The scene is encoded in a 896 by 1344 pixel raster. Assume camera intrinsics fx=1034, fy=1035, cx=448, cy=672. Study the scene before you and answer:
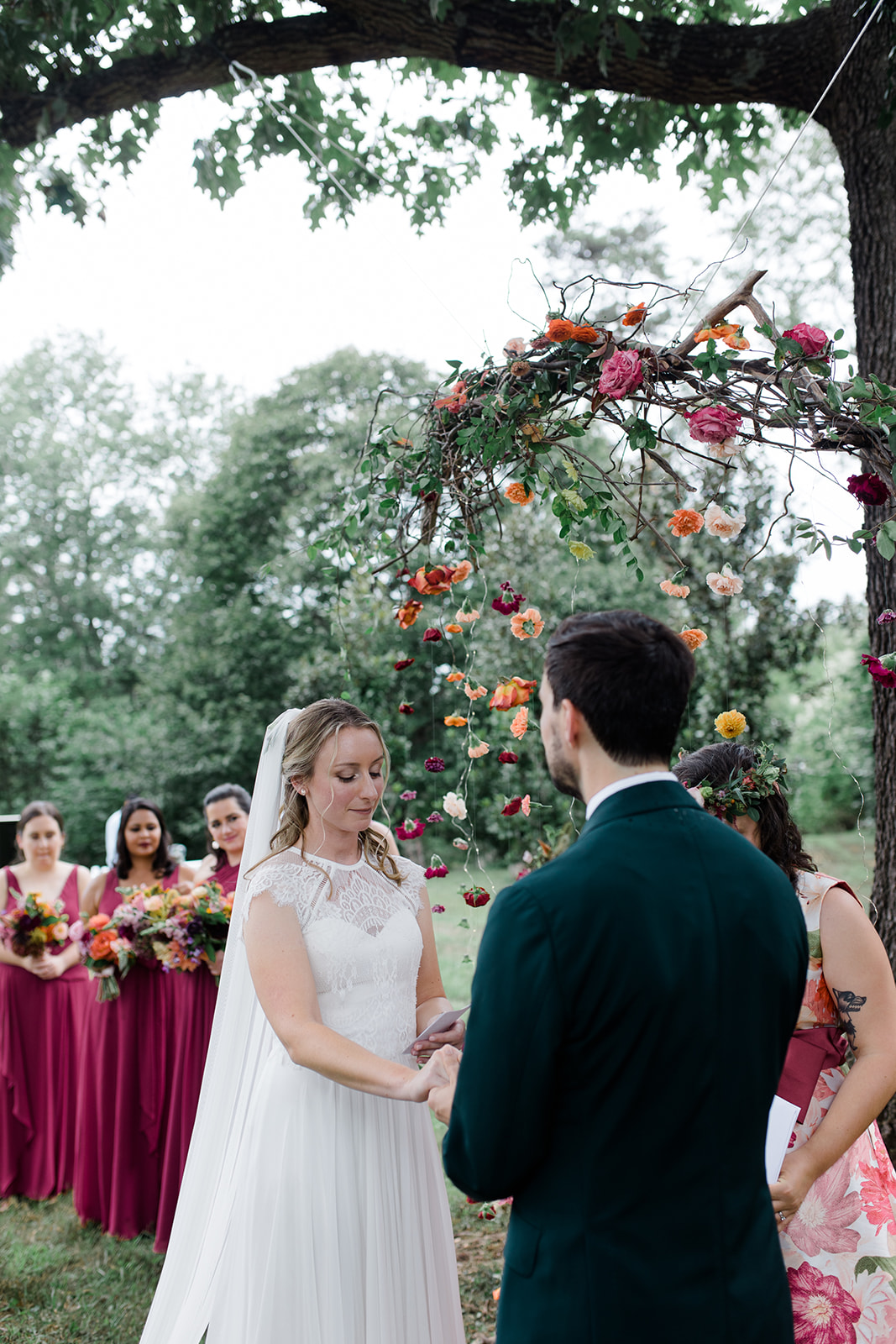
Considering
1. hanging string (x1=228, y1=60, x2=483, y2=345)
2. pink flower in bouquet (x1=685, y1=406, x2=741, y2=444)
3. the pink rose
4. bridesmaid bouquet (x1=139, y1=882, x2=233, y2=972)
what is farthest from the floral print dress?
bridesmaid bouquet (x1=139, y1=882, x2=233, y2=972)

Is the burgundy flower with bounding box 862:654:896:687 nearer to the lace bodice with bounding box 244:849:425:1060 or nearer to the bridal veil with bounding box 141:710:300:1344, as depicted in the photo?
the lace bodice with bounding box 244:849:425:1060

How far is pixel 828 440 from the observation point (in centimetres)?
241

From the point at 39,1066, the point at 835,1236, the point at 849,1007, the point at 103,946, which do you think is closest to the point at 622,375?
the point at 849,1007

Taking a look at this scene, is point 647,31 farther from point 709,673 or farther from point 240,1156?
point 709,673

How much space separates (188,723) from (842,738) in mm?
8254

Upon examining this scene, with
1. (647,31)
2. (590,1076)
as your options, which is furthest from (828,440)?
(647,31)

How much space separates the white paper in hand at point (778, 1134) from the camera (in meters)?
2.09

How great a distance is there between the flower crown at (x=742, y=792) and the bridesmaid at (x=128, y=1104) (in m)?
3.27

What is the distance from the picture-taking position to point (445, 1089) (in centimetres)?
195

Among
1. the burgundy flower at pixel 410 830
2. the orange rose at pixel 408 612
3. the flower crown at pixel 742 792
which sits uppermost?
the orange rose at pixel 408 612

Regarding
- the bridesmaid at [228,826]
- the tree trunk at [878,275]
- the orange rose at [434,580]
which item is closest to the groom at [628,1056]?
the orange rose at [434,580]

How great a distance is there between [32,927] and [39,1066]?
30.2 inches

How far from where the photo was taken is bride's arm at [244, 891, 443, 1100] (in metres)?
2.22

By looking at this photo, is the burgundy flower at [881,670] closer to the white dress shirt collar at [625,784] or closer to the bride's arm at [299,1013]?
the white dress shirt collar at [625,784]
